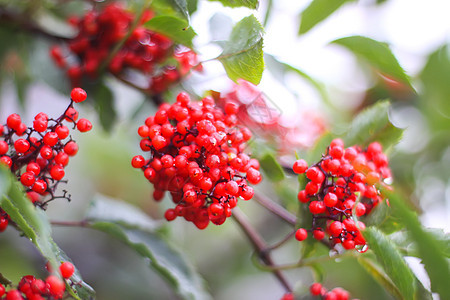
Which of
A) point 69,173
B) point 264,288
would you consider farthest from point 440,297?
point 69,173

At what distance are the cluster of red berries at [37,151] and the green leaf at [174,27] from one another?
0.24 meters

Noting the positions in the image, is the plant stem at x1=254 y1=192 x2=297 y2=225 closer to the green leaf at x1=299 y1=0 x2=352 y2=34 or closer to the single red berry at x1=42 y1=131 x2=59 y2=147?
the green leaf at x1=299 y1=0 x2=352 y2=34

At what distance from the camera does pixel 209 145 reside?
2.73 ft

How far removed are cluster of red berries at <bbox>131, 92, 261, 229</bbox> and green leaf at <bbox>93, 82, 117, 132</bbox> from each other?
0.48 metres

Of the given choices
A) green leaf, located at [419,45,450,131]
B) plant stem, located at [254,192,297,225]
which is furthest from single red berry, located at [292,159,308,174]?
green leaf, located at [419,45,450,131]

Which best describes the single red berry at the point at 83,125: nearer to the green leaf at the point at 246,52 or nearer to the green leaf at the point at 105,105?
the green leaf at the point at 246,52

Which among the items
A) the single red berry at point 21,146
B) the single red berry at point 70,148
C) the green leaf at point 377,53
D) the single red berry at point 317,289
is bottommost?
the single red berry at point 317,289

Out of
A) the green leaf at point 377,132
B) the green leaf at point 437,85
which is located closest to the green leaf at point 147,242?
the green leaf at point 377,132

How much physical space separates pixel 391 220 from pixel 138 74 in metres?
0.86

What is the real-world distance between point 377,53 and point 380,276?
52 centimetres

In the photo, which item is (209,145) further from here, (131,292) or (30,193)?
(131,292)

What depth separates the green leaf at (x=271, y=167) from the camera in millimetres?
1014

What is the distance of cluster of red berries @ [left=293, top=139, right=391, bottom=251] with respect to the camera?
34.9 inches

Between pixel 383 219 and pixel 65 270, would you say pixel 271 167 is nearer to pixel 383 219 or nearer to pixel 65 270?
pixel 383 219
